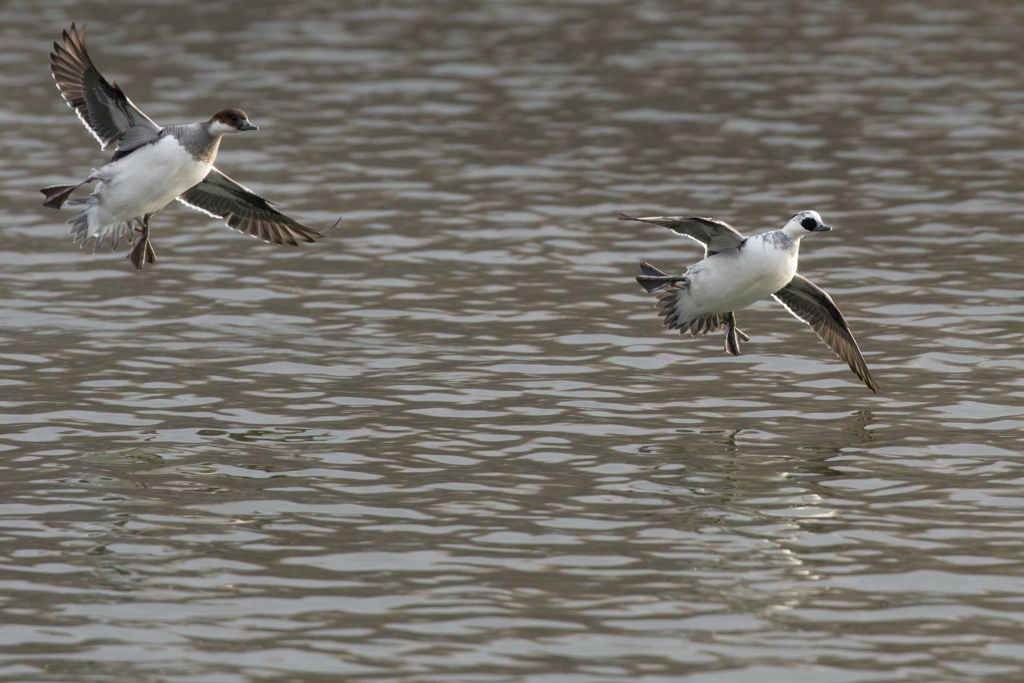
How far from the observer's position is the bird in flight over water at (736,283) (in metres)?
12.8

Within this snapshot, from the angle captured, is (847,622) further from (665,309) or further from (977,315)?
(977,315)

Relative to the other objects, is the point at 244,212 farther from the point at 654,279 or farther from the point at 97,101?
the point at 654,279

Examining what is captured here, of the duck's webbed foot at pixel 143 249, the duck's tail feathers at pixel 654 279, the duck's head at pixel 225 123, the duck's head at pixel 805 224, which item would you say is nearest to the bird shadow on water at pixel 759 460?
the duck's tail feathers at pixel 654 279

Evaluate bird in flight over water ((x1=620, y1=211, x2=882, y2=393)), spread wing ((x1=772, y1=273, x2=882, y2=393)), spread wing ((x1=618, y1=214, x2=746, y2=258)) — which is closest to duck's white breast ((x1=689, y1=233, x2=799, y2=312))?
bird in flight over water ((x1=620, y1=211, x2=882, y2=393))

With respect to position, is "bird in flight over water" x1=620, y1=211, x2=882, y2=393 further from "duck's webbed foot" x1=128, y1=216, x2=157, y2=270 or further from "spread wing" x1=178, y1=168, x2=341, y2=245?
"duck's webbed foot" x1=128, y1=216, x2=157, y2=270

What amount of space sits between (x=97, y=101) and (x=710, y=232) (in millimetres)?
5949

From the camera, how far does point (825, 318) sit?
1408 centimetres

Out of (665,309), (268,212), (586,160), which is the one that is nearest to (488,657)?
(665,309)

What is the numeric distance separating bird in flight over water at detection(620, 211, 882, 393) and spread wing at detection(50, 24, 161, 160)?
16.6 ft

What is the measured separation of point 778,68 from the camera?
27.9 metres

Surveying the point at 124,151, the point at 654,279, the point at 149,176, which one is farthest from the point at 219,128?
the point at 654,279

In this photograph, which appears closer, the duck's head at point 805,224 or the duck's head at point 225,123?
the duck's head at point 805,224

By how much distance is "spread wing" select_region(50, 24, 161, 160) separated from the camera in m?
12.7

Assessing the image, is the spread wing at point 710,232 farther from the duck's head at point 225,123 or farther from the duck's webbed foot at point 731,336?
the duck's head at point 225,123
